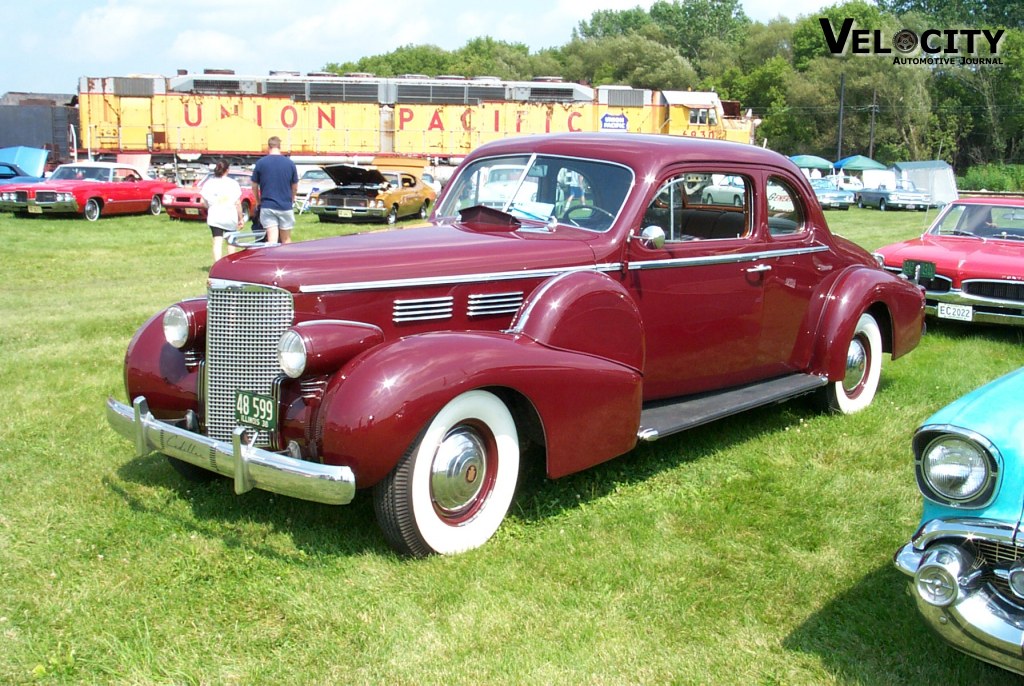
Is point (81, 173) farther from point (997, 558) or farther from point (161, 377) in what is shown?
point (997, 558)

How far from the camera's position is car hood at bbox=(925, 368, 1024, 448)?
292cm

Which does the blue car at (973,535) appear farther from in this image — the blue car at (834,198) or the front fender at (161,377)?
the blue car at (834,198)

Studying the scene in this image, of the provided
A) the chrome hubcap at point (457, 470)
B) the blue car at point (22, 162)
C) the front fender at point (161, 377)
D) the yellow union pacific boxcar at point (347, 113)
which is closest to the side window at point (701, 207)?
the chrome hubcap at point (457, 470)

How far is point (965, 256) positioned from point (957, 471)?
7461 millimetres

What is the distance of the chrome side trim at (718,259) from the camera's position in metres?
5.19

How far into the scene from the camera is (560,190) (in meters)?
5.37

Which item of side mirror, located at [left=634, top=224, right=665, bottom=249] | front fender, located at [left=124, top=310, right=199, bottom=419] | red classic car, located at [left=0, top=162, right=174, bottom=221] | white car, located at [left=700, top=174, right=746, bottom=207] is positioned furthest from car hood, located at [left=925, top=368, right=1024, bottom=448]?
red classic car, located at [left=0, top=162, right=174, bottom=221]

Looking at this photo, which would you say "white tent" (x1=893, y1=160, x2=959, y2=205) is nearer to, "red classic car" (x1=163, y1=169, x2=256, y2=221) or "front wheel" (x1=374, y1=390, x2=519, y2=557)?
"red classic car" (x1=163, y1=169, x2=256, y2=221)

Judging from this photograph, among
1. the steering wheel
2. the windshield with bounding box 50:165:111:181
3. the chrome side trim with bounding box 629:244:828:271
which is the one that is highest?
the windshield with bounding box 50:165:111:181

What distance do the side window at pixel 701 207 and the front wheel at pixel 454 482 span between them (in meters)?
1.72

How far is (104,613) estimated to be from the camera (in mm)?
3635

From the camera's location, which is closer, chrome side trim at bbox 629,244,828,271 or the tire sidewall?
the tire sidewall

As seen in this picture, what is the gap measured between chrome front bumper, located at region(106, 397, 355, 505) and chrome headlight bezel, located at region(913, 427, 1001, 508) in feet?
7.04

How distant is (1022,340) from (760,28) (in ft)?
287
